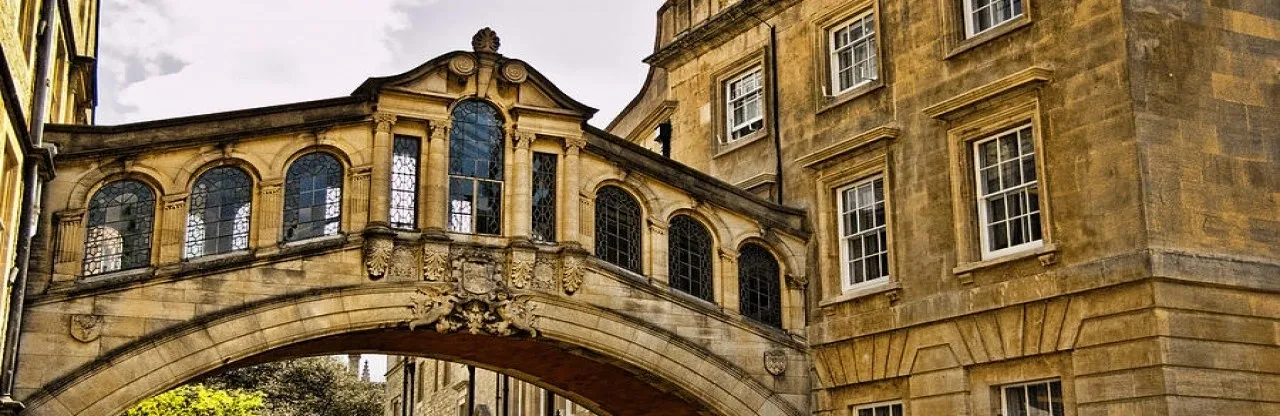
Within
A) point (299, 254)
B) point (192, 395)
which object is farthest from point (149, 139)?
point (192, 395)

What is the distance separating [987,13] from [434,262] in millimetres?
8244

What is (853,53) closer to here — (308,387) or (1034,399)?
(1034,399)

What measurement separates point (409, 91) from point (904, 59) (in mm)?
7085

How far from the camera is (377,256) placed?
18.1 metres

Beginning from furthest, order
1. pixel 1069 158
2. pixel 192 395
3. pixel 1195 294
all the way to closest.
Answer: pixel 192 395, pixel 1069 158, pixel 1195 294

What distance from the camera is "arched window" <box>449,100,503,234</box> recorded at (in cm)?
1892

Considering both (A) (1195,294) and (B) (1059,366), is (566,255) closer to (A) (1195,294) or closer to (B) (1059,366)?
(B) (1059,366)

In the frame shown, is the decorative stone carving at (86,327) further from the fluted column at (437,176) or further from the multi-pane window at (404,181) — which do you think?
the fluted column at (437,176)

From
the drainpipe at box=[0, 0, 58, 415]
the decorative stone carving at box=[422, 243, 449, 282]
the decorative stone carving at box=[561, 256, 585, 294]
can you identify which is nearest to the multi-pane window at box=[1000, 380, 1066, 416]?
the decorative stone carving at box=[561, 256, 585, 294]

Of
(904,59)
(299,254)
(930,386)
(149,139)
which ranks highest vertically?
(904,59)

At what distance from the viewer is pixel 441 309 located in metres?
18.4

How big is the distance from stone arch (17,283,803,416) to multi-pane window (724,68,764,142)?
4.98 meters

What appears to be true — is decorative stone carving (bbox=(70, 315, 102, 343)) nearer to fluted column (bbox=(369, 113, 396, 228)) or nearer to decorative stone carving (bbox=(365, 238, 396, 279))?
decorative stone carving (bbox=(365, 238, 396, 279))

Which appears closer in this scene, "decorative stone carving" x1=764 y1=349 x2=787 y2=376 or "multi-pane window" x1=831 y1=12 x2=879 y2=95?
"decorative stone carving" x1=764 y1=349 x2=787 y2=376
